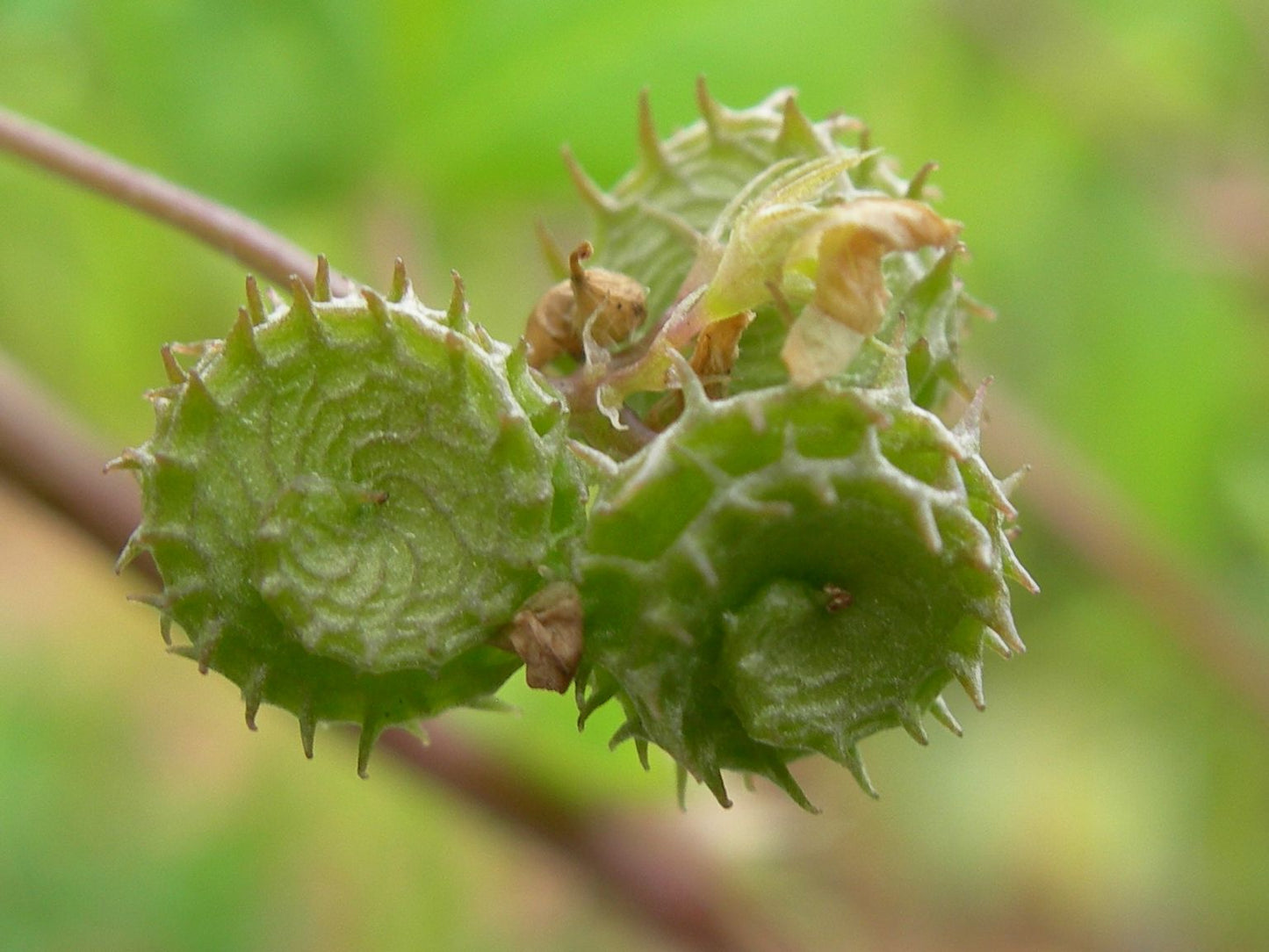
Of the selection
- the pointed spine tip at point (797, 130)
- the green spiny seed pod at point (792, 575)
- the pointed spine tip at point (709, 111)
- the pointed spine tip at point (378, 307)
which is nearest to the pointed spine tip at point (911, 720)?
the green spiny seed pod at point (792, 575)

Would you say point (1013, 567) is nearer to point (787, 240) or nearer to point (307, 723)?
point (787, 240)

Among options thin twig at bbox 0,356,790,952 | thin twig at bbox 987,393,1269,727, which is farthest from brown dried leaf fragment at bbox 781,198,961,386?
thin twig at bbox 987,393,1269,727

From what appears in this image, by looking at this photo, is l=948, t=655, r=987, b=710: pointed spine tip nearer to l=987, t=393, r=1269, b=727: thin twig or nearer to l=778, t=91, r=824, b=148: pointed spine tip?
l=778, t=91, r=824, b=148: pointed spine tip

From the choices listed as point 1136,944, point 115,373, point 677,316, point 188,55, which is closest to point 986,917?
point 1136,944

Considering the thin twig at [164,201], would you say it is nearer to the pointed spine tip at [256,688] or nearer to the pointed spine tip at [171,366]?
the pointed spine tip at [171,366]

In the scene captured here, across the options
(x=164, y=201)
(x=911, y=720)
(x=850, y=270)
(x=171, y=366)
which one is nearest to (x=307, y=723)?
(x=171, y=366)

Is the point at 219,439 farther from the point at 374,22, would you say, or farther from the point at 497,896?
the point at 497,896
